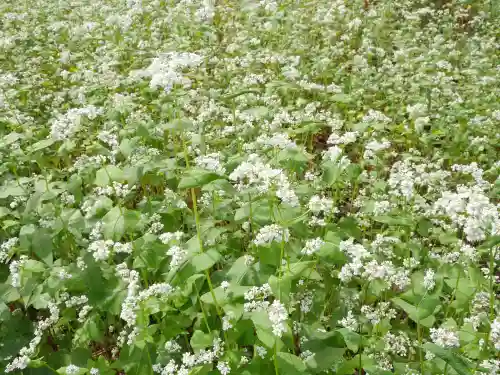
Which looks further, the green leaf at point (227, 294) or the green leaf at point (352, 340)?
the green leaf at point (227, 294)

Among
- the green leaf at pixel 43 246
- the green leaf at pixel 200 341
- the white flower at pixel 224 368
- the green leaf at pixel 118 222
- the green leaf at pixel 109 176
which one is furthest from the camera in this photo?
the green leaf at pixel 109 176

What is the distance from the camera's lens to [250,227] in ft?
11.0

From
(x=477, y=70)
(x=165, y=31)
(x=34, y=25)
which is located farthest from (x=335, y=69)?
(x=34, y=25)

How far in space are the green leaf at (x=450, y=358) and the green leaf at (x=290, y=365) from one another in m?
0.51

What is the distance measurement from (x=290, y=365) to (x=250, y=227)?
4.33ft

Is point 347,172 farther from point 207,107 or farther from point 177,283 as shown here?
point 207,107

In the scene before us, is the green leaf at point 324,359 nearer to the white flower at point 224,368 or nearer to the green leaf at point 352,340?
the green leaf at point 352,340

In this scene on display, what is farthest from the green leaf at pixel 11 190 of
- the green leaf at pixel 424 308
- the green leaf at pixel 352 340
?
the green leaf at pixel 424 308

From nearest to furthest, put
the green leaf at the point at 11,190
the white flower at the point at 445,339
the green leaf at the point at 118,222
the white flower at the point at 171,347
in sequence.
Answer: the white flower at the point at 445,339, the white flower at the point at 171,347, the green leaf at the point at 118,222, the green leaf at the point at 11,190

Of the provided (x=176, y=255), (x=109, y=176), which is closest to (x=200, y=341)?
(x=176, y=255)

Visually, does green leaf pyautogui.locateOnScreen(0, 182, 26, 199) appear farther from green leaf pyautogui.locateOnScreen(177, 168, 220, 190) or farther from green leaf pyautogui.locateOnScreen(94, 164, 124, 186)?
green leaf pyautogui.locateOnScreen(177, 168, 220, 190)

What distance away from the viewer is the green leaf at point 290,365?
211cm

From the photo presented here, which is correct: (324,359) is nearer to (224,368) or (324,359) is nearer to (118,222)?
(224,368)

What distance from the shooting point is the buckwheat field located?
2.34m
